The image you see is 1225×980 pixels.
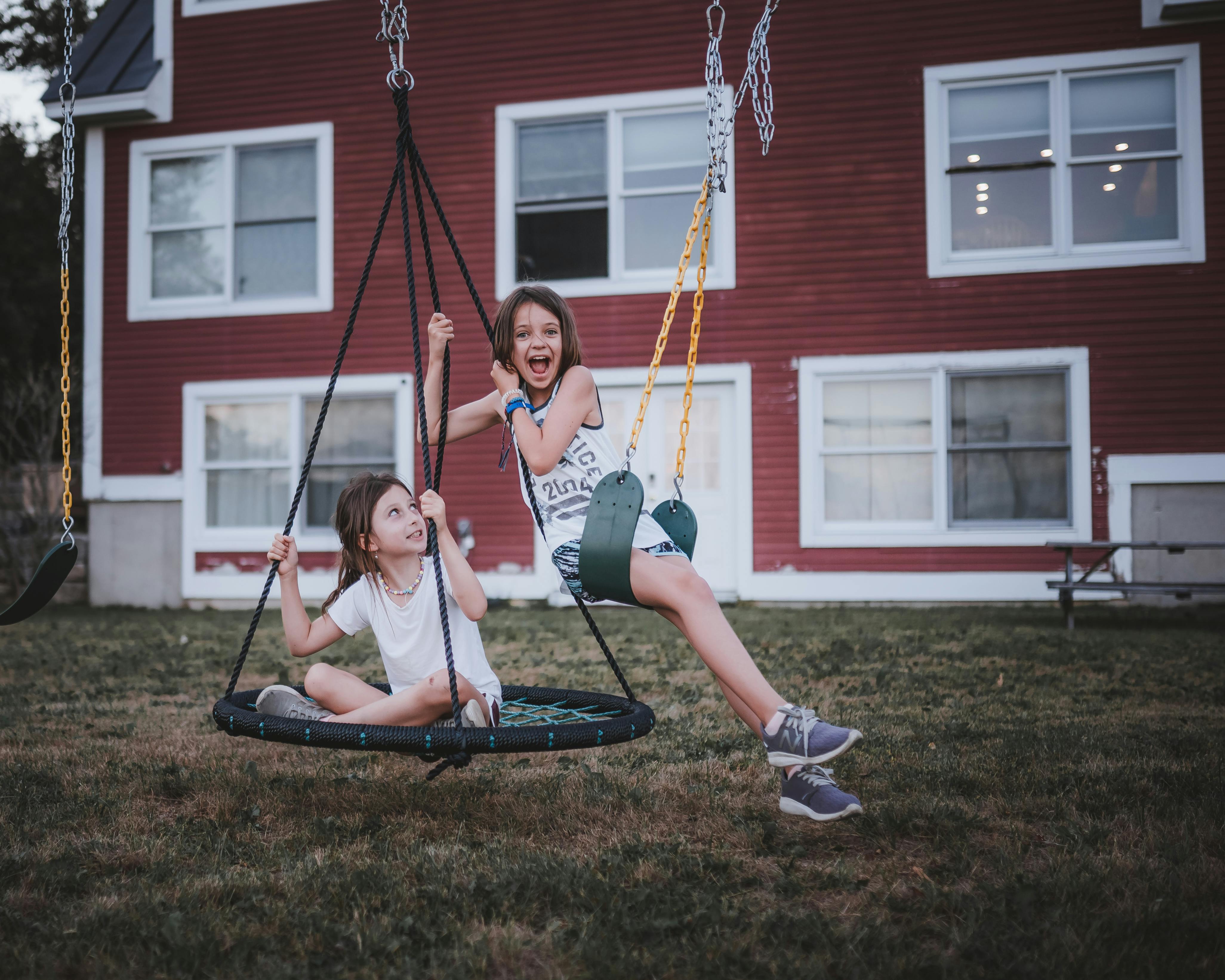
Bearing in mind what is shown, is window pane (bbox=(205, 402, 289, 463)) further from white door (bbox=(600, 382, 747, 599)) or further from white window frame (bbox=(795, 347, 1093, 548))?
white window frame (bbox=(795, 347, 1093, 548))

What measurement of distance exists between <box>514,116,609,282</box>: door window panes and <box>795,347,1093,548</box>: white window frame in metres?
2.50

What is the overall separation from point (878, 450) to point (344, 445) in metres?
5.57

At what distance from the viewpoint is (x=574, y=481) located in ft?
10.5

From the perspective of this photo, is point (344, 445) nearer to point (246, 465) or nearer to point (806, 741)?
point (246, 465)

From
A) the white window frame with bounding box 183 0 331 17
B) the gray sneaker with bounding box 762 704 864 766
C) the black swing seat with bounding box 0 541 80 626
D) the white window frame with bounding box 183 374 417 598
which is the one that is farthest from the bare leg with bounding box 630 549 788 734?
the white window frame with bounding box 183 0 331 17

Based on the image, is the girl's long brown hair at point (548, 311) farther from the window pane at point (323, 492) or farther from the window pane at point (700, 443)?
the window pane at point (323, 492)

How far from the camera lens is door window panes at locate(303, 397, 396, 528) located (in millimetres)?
10977

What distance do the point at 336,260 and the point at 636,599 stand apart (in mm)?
8889

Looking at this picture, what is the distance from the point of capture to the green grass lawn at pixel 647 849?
2.06 m

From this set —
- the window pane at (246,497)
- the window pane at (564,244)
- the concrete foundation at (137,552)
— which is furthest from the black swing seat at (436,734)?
the concrete foundation at (137,552)

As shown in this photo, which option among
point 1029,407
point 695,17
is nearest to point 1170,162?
point 1029,407

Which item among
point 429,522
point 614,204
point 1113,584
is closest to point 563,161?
point 614,204

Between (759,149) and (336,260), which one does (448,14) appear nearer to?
(336,260)

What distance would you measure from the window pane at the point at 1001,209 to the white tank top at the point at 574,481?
7691 millimetres
